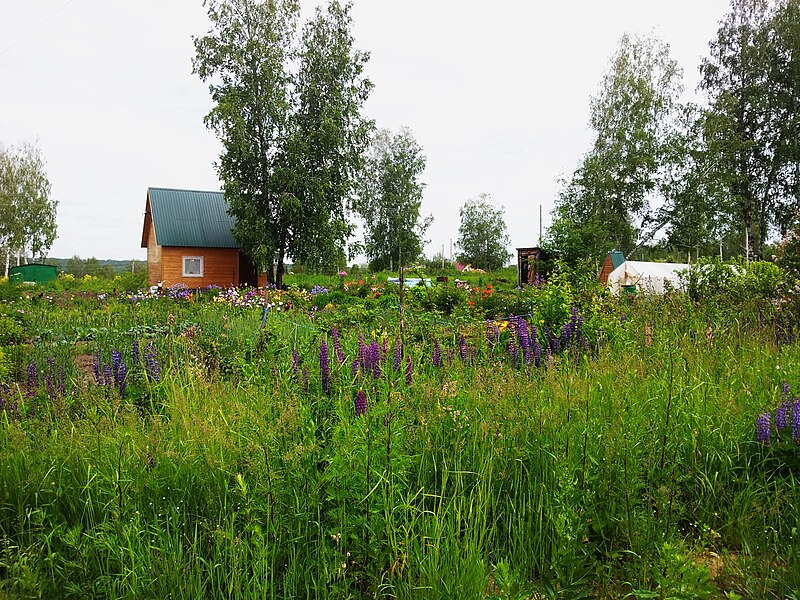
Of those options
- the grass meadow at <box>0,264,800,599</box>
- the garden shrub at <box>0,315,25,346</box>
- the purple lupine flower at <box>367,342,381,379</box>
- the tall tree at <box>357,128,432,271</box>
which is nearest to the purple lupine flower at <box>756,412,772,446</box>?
the grass meadow at <box>0,264,800,599</box>

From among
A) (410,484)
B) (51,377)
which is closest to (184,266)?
(51,377)

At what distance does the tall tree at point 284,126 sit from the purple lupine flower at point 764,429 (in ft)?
65.4

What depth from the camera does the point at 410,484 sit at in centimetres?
264

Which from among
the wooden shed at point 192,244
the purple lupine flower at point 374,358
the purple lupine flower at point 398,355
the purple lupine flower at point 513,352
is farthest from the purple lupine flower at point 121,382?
the wooden shed at point 192,244

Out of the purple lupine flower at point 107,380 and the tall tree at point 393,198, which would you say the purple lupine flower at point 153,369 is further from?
the tall tree at point 393,198

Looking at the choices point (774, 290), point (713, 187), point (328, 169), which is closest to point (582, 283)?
point (774, 290)

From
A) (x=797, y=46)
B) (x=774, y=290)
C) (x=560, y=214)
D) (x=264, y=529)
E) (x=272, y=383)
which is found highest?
(x=797, y=46)

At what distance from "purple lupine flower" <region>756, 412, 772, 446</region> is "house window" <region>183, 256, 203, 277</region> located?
85.6 ft

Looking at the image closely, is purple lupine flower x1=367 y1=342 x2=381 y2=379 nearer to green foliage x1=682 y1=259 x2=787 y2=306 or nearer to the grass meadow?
the grass meadow

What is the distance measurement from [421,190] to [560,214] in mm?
13626

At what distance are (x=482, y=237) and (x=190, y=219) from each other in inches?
1126

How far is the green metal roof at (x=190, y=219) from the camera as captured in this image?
26.2m

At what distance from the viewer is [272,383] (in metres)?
4.01

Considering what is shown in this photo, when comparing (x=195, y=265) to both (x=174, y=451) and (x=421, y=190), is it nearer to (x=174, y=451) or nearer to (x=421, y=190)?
(x=421, y=190)
